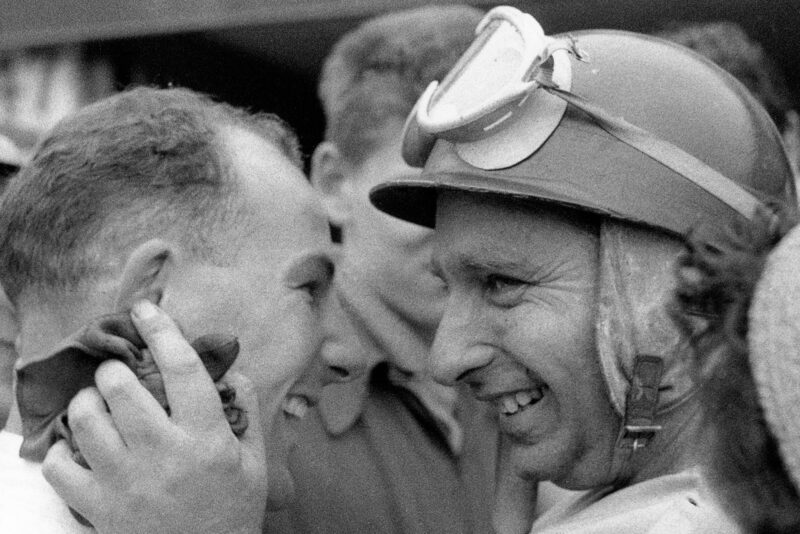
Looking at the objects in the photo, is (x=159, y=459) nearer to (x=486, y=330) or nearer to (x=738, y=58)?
(x=486, y=330)

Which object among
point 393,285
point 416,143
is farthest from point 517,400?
point 393,285

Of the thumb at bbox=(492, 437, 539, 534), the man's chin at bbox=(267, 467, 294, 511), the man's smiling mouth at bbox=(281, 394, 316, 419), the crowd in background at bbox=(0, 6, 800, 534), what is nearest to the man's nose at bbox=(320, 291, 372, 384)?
the crowd in background at bbox=(0, 6, 800, 534)

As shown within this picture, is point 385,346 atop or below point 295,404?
below

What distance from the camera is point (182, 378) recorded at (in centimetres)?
234

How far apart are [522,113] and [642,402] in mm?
591

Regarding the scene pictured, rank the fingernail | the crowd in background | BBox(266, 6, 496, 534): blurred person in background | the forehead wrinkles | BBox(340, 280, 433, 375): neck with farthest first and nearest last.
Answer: BBox(340, 280, 433, 375): neck
BBox(266, 6, 496, 534): blurred person in background
the forehead wrinkles
the fingernail
the crowd in background

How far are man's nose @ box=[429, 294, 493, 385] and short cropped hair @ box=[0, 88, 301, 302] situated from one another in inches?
18.5

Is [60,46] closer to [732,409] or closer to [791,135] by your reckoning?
[791,135]

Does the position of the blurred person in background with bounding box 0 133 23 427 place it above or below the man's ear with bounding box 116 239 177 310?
below

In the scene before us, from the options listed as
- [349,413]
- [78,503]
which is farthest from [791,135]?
[78,503]

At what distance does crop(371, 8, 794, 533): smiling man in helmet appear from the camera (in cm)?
242

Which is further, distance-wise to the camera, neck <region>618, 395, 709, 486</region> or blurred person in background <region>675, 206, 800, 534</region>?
neck <region>618, 395, 709, 486</region>

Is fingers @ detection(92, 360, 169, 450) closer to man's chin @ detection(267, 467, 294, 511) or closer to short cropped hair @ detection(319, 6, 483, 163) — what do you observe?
man's chin @ detection(267, 467, 294, 511)

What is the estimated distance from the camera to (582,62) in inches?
102
